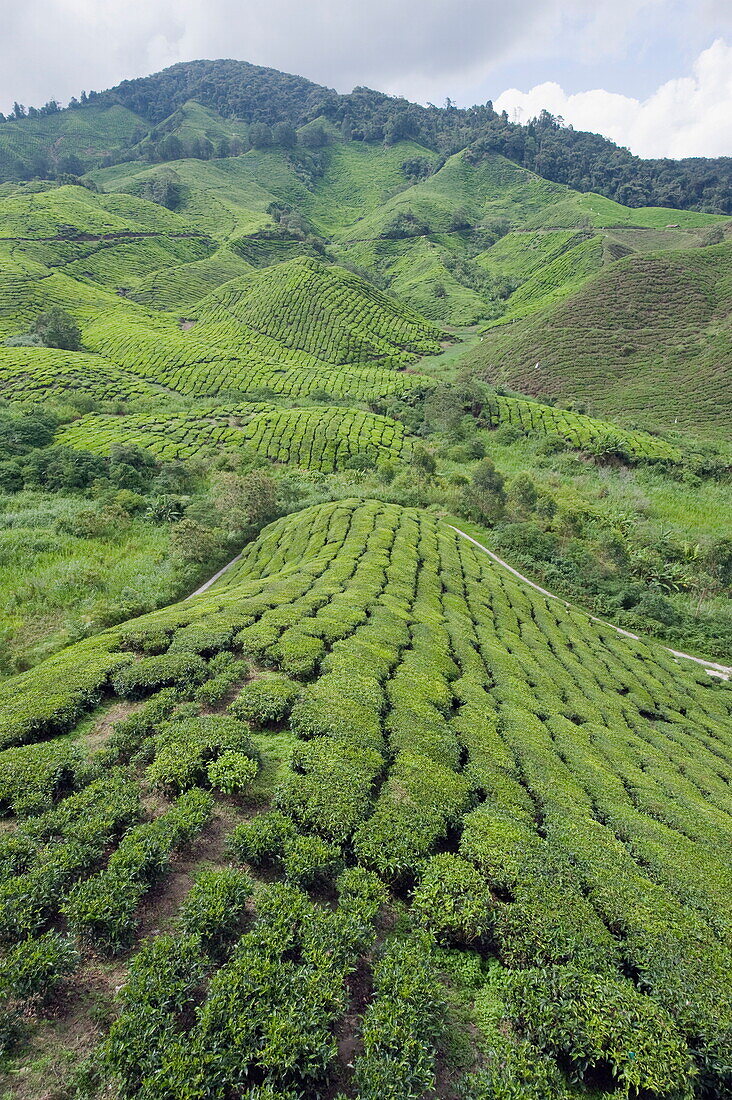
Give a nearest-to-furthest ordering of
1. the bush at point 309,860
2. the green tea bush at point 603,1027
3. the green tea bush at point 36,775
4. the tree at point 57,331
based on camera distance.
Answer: the green tea bush at point 603,1027, the bush at point 309,860, the green tea bush at point 36,775, the tree at point 57,331

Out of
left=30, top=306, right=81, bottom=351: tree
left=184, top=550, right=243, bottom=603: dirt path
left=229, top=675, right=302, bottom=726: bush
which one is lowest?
left=184, top=550, right=243, bottom=603: dirt path

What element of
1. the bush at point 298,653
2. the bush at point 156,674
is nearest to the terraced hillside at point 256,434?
the bush at point 298,653

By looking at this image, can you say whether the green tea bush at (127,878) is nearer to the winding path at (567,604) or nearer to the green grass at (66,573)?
the green grass at (66,573)

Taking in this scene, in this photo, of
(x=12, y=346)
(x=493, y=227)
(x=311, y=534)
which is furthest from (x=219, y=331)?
(x=493, y=227)

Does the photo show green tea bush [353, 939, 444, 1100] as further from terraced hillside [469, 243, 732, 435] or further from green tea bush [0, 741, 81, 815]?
terraced hillside [469, 243, 732, 435]

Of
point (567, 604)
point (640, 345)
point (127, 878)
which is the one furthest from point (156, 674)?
point (640, 345)

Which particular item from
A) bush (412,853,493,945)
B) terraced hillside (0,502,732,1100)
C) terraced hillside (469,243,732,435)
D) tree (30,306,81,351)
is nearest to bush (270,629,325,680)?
terraced hillside (0,502,732,1100)

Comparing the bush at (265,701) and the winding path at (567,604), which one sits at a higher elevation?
the bush at (265,701)
